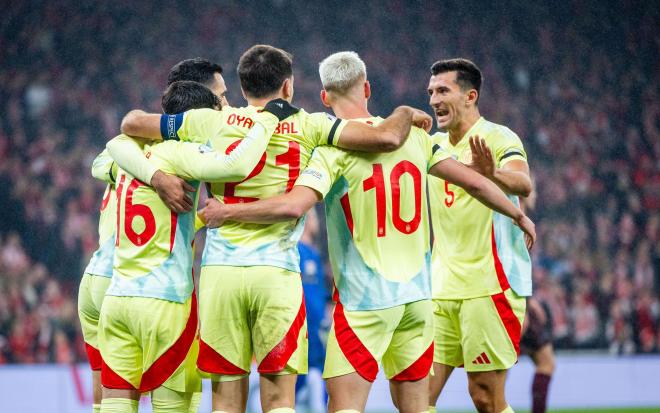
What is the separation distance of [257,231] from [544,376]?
4679 millimetres

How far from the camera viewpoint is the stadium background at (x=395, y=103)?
13562 mm

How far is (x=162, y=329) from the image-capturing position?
177 inches

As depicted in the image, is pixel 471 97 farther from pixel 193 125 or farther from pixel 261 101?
pixel 193 125

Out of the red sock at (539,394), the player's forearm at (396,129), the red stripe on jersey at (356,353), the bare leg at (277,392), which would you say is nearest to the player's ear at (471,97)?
the player's forearm at (396,129)

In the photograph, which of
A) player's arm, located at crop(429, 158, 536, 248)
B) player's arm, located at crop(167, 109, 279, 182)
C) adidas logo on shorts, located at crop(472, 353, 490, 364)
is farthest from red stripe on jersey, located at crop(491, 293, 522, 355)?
player's arm, located at crop(167, 109, 279, 182)

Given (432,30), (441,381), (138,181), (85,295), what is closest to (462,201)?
(441,381)

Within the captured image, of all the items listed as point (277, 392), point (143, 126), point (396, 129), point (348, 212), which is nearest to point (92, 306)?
point (143, 126)

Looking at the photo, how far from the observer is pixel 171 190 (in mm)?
4434

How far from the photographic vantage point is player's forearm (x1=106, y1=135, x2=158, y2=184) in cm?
450

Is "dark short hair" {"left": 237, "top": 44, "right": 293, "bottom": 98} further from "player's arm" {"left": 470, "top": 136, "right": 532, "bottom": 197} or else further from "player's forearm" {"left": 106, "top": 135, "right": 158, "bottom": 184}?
"player's arm" {"left": 470, "top": 136, "right": 532, "bottom": 197}

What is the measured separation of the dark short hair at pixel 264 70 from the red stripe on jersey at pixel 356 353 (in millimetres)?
1259

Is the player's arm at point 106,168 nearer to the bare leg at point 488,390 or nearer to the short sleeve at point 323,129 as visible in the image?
the short sleeve at point 323,129

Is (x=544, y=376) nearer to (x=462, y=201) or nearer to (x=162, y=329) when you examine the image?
(x=462, y=201)

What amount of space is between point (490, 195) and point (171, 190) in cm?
166
